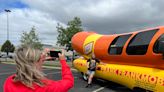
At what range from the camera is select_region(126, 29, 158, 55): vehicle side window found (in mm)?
10188

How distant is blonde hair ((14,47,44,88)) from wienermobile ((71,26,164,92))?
6.74 m

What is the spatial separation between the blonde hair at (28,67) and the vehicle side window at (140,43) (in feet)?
25.4

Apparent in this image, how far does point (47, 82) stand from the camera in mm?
2697

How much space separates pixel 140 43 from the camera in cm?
1056

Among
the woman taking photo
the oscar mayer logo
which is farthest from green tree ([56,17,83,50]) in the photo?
the woman taking photo

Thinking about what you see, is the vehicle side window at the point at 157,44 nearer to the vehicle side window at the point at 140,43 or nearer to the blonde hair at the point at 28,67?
the vehicle side window at the point at 140,43

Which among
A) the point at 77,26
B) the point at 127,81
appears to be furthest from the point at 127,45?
the point at 77,26

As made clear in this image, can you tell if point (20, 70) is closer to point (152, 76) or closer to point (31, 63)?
point (31, 63)

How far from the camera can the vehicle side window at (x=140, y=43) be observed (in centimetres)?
1019

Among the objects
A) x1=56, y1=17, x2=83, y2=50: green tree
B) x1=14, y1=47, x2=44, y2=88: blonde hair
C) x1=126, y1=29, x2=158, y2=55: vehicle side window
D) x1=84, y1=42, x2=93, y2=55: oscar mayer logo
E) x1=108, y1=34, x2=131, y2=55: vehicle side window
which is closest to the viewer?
x1=14, y1=47, x2=44, y2=88: blonde hair

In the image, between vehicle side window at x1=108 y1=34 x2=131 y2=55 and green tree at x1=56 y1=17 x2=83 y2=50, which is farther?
green tree at x1=56 y1=17 x2=83 y2=50

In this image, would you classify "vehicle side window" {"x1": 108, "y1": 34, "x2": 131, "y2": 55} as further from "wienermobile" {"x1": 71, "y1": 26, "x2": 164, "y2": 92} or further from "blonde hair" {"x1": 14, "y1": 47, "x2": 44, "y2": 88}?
"blonde hair" {"x1": 14, "y1": 47, "x2": 44, "y2": 88}

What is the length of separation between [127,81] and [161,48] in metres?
2.04

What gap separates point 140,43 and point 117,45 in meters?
1.67
